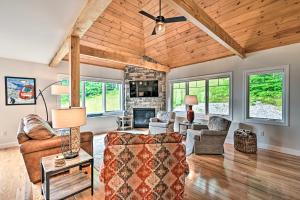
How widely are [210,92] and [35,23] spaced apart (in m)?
5.03

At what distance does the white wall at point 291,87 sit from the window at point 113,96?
13.1 feet

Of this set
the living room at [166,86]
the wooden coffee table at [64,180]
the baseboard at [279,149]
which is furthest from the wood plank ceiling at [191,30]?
the wooden coffee table at [64,180]

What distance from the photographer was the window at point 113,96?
6.73 m

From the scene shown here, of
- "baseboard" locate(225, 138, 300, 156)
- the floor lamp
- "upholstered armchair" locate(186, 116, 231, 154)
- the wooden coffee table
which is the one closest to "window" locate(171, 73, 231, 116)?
"baseboard" locate(225, 138, 300, 156)

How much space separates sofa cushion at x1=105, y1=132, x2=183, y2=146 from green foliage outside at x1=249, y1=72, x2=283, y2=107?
12.3ft

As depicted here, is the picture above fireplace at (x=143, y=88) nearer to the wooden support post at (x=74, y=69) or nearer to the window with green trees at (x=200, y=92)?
the window with green trees at (x=200, y=92)

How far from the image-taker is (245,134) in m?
3.99

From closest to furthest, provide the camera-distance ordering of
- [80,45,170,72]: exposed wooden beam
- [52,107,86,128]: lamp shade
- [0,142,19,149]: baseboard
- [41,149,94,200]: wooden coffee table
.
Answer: [41,149,94,200]: wooden coffee table < [52,107,86,128]: lamp shade < [80,45,170,72]: exposed wooden beam < [0,142,19,149]: baseboard

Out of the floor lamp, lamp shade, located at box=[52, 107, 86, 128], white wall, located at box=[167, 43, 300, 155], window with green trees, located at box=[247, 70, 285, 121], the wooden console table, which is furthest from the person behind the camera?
the wooden console table

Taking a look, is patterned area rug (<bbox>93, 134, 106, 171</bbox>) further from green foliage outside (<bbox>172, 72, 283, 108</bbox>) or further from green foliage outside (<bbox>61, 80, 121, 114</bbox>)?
green foliage outside (<bbox>172, 72, 283, 108</bbox>)

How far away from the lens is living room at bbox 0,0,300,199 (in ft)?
7.47

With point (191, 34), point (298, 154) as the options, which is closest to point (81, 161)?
point (191, 34)

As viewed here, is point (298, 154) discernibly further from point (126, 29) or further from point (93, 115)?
point (93, 115)

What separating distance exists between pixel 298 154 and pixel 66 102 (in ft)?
22.3
